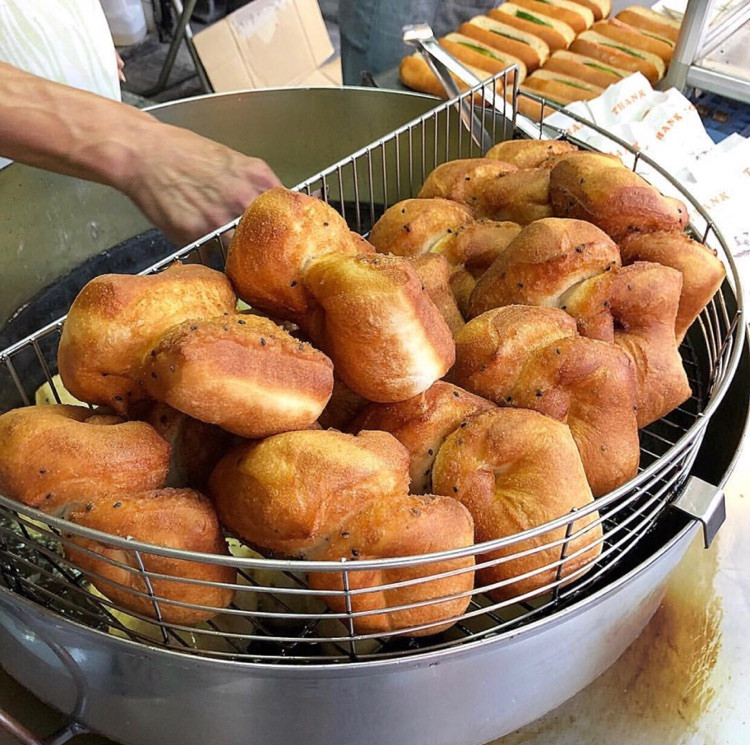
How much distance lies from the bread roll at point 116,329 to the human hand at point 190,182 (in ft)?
1.11

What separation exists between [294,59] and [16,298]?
210 centimetres

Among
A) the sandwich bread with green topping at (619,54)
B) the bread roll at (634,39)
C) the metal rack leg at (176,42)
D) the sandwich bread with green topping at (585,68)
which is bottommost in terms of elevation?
the metal rack leg at (176,42)

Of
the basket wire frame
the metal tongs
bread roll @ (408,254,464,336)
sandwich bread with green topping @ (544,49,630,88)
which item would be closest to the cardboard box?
sandwich bread with green topping @ (544,49,630,88)

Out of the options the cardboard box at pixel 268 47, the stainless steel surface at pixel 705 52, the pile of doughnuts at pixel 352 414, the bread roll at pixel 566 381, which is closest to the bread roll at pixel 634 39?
the stainless steel surface at pixel 705 52

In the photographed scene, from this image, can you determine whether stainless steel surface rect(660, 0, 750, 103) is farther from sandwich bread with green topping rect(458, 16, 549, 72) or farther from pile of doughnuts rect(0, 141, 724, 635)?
pile of doughnuts rect(0, 141, 724, 635)

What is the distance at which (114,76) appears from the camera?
4.95 ft

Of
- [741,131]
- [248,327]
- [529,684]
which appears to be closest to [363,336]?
[248,327]

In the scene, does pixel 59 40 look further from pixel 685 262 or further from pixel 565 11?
pixel 565 11

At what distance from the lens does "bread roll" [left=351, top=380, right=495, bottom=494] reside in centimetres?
66

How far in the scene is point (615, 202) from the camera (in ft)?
2.80

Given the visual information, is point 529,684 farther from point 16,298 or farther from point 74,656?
point 16,298

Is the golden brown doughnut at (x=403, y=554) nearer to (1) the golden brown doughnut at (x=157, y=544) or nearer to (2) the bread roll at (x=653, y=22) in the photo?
(1) the golden brown doughnut at (x=157, y=544)

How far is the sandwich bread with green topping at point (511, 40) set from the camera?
2.22 meters

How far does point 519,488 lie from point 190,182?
24.7 inches
